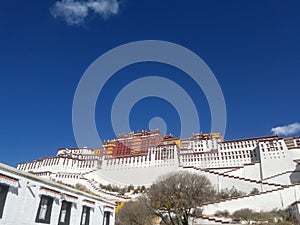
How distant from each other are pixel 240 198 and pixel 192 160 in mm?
40495

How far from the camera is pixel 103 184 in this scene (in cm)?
6612

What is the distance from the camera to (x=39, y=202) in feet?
40.2

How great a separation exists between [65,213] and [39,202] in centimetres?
225

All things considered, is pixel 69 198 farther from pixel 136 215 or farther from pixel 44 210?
pixel 136 215

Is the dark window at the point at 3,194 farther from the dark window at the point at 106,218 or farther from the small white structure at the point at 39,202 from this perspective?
the dark window at the point at 106,218

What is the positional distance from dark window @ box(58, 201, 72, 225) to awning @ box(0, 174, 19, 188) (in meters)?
3.63

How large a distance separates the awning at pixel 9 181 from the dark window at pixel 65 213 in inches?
143

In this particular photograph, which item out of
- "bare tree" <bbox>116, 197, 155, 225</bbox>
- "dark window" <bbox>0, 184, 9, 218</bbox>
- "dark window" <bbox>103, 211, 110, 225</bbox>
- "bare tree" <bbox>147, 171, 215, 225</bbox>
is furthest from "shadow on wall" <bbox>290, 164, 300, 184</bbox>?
"dark window" <bbox>0, 184, 9, 218</bbox>

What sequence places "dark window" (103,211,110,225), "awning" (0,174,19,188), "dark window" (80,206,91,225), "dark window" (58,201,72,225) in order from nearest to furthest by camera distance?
"awning" (0,174,19,188) → "dark window" (58,201,72,225) → "dark window" (80,206,91,225) → "dark window" (103,211,110,225)

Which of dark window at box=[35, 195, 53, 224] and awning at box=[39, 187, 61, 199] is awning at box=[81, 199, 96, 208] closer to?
awning at box=[39, 187, 61, 199]

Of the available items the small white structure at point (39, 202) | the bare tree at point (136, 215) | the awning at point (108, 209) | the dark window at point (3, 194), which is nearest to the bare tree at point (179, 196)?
the bare tree at point (136, 215)

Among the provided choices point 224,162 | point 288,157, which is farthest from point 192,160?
point 288,157

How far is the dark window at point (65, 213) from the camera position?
13533mm

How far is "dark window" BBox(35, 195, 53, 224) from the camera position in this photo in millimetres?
12169
